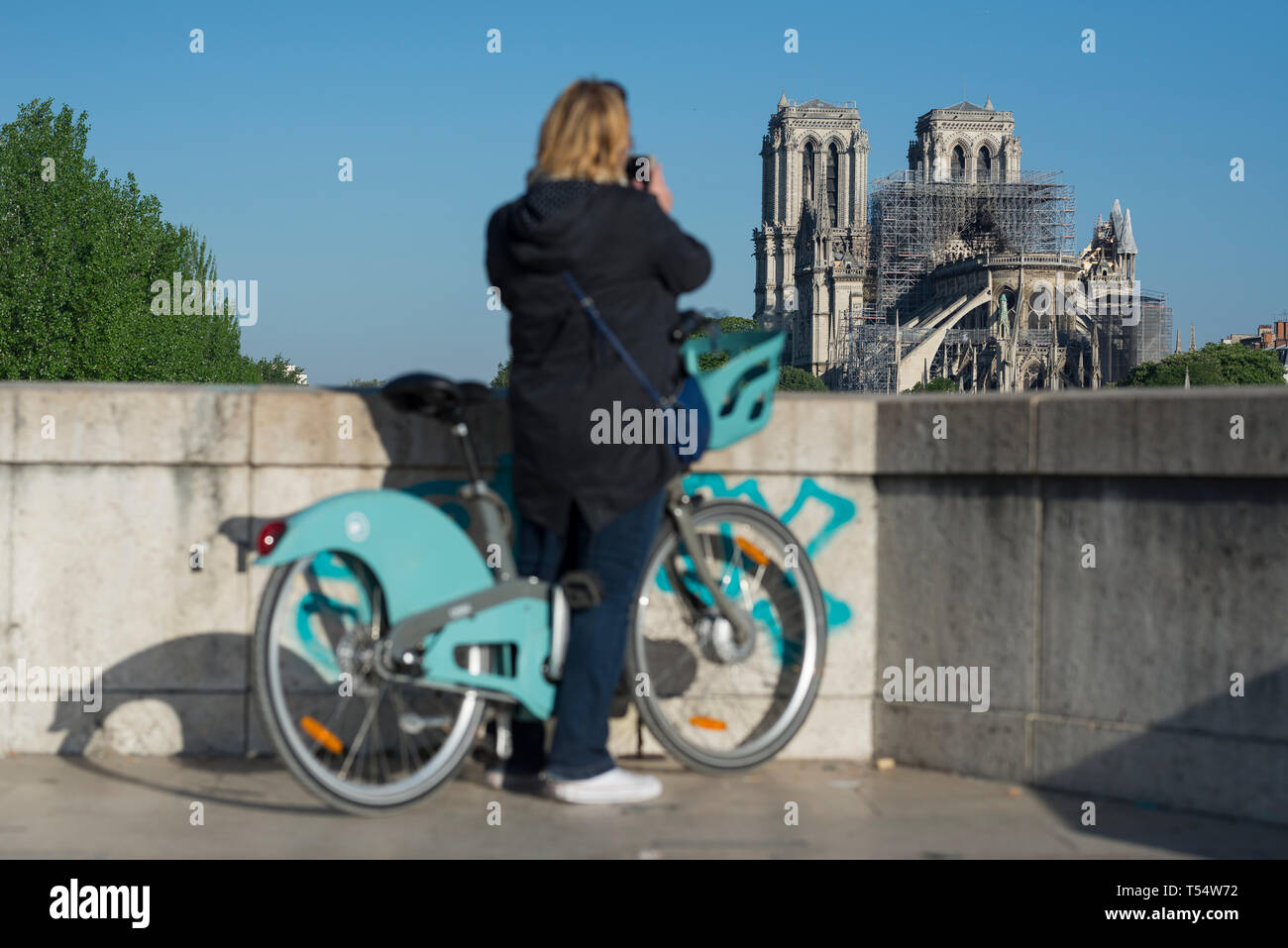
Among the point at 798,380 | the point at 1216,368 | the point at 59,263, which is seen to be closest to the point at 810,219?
the point at 798,380

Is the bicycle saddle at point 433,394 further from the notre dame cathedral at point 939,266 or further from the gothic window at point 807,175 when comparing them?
the gothic window at point 807,175

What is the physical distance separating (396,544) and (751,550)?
4.22ft

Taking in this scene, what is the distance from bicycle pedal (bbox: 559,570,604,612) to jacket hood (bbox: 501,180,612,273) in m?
0.85

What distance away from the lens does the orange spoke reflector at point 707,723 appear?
16.0ft

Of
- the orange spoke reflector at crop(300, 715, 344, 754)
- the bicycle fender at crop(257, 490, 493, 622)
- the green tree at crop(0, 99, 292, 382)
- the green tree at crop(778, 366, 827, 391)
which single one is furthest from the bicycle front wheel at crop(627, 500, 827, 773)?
the green tree at crop(778, 366, 827, 391)

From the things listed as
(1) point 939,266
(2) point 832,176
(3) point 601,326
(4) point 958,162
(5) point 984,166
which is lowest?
(3) point 601,326

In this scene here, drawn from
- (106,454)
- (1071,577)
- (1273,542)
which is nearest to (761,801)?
(1071,577)

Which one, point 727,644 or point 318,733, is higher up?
point 727,644

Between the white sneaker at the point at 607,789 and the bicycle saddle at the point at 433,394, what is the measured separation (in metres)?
1.09

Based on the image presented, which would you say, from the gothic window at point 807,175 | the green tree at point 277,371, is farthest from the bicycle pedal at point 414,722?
the gothic window at point 807,175

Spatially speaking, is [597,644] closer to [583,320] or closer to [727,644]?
[727,644]

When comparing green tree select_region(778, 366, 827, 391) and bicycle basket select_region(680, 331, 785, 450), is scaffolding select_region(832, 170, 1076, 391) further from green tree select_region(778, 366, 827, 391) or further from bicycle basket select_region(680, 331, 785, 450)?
bicycle basket select_region(680, 331, 785, 450)

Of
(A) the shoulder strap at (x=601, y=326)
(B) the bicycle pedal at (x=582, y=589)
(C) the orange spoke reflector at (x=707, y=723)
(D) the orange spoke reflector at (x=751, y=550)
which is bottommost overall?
(C) the orange spoke reflector at (x=707, y=723)

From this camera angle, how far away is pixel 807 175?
489ft
